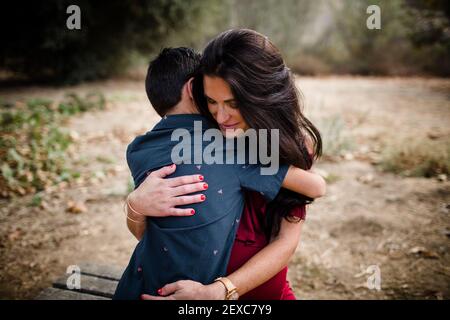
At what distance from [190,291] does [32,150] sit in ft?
16.0

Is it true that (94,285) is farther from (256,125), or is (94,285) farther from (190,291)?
(256,125)

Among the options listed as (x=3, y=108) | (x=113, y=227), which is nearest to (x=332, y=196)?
(x=113, y=227)

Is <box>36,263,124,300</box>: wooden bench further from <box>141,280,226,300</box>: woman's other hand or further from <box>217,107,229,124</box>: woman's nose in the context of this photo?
<box>217,107,229,124</box>: woman's nose

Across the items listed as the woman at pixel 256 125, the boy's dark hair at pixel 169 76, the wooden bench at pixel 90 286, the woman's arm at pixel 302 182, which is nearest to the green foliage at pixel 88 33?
the wooden bench at pixel 90 286

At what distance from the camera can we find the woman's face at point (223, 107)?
1.74 meters

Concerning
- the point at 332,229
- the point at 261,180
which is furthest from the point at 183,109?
the point at 332,229

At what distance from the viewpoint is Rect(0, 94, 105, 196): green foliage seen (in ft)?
16.0

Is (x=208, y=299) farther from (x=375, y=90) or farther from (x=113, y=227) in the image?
(x=375, y=90)

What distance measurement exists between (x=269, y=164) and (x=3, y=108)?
820 cm

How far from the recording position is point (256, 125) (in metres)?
1.72

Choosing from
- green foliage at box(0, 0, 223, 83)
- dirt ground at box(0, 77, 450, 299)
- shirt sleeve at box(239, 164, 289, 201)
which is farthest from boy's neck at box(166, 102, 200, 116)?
green foliage at box(0, 0, 223, 83)

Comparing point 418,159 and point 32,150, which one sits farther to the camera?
point 32,150

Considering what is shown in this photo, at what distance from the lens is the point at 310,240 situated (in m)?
3.80

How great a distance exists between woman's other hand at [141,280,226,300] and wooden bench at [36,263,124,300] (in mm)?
954
